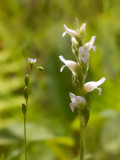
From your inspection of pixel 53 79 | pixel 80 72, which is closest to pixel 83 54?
pixel 80 72

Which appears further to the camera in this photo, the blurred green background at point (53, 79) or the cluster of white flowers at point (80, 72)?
the blurred green background at point (53, 79)

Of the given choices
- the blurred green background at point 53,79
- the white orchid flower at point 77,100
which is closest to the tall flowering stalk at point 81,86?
the white orchid flower at point 77,100

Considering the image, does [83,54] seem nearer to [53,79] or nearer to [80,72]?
[80,72]

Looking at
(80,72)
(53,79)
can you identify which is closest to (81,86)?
(80,72)

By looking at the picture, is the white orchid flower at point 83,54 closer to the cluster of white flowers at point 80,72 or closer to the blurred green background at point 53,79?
the cluster of white flowers at point 80,72

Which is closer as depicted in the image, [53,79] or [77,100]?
[77,100]

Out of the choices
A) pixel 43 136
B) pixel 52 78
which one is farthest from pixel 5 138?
pixel 52 78

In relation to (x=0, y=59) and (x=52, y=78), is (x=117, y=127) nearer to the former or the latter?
(x=52, y=78)

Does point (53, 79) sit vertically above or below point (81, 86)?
above

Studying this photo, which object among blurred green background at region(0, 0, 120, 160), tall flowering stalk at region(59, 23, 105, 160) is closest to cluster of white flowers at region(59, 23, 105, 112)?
tall flowering stalk at region(59, 23, 105, 160)
